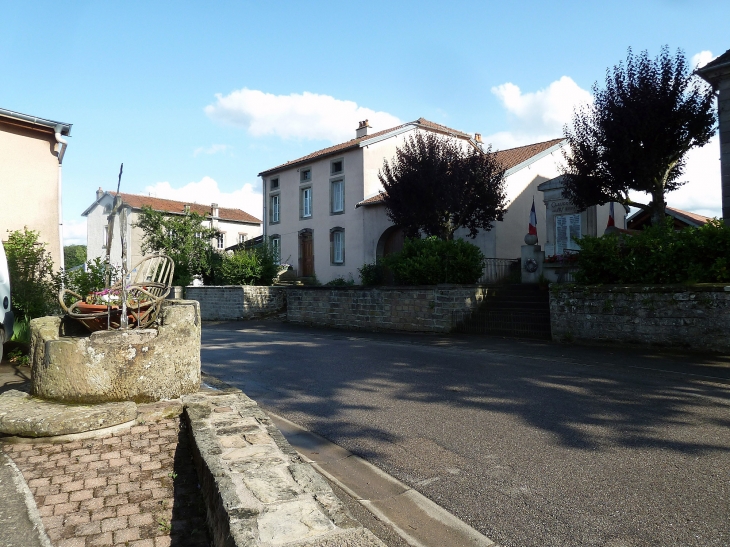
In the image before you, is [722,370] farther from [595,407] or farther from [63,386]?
[63,386]

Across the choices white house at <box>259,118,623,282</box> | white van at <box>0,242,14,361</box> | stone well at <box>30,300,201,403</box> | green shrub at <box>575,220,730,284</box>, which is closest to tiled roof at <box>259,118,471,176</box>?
white house at <box>259,118,623,282</box>

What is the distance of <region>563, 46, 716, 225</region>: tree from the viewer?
13.1 metres

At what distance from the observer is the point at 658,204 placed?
1395 centimetres

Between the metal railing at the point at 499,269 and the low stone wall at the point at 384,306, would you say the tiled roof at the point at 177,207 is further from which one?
the metal railing at the point at 499,269

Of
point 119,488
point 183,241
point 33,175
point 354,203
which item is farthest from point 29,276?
point 183,241

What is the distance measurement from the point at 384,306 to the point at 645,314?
24.5ft

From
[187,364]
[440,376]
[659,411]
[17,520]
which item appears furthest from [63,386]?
[659,411]

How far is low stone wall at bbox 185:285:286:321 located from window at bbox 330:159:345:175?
24.1ft

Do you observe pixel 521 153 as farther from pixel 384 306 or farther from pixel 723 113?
pixel 384 306

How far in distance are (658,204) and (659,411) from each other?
10.3 meters

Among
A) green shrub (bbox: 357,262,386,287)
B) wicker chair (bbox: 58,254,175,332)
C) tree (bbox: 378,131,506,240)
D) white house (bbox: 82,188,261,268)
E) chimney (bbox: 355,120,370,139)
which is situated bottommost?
wicker chair (bbox: 58,254,175,332)

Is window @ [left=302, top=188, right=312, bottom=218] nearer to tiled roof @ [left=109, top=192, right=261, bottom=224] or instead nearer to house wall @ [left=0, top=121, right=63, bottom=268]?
tiled roof @ [left=109, top=192, right=261, bottom=224]

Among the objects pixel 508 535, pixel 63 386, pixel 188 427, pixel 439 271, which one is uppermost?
pixel 439 271

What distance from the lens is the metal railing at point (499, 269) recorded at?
758 inches
